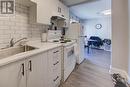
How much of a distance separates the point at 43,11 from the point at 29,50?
958 mm

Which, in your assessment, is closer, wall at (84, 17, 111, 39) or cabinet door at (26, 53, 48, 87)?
cabinet door at (26, 53, 48, 87)

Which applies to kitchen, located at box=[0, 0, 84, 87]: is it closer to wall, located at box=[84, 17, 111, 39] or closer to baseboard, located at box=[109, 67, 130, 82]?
baseboard, located at box=[109, 67, 130, 82]

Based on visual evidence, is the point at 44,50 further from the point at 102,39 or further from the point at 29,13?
the point at 102,39

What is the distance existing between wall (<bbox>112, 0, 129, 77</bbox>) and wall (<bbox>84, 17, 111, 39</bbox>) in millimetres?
6116

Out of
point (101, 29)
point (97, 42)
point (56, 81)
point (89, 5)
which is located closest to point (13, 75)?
point (56, 81)

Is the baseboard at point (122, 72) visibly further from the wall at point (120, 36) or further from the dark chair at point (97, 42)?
the dark chair at point (97, 42)

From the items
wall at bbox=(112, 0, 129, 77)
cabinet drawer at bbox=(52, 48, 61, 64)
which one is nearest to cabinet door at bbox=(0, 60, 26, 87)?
cabinet drawer at bbox=(52, 48, 61, 64)

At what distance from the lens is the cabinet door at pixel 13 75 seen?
1.05 metres

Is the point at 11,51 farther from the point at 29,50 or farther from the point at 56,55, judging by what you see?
the point at 56,55

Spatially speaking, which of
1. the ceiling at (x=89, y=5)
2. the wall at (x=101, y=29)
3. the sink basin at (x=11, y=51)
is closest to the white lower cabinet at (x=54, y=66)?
the sink basin at (x=11, y=51)

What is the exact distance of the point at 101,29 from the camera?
869 cm

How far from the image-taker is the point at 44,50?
1.82 meters

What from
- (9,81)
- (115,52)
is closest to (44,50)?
(9,81)

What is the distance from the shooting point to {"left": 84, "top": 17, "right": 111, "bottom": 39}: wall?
831 cm
